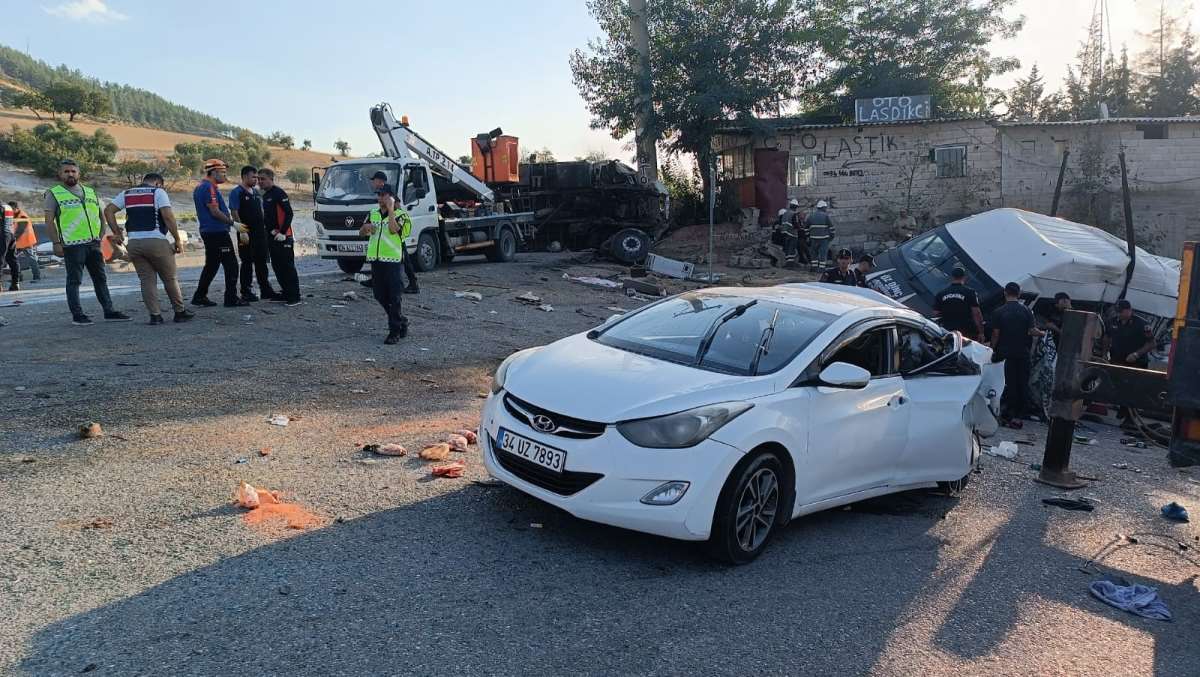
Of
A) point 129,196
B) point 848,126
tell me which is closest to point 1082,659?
point 129,196

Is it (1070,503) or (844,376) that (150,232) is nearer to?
(844,376)

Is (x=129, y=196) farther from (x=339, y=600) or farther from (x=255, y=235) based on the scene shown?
(x=339, y=600)

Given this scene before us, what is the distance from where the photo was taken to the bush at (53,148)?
122ft

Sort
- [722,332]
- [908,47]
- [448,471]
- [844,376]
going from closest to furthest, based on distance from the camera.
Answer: [844,376] < [722,332] < [448,471] < [908,47]

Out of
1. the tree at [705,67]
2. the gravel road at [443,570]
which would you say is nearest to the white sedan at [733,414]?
the gravel road at [443,570]

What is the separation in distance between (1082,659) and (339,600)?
11.2 ft

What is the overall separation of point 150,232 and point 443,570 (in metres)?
7.04

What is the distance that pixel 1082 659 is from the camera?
12.9 ft

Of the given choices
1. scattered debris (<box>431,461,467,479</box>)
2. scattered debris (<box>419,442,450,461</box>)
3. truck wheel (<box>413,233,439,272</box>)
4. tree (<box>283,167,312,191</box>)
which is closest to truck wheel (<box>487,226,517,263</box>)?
truck wheel (<box>413,233,439,272</box>)

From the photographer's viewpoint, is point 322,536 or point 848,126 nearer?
point 322,536

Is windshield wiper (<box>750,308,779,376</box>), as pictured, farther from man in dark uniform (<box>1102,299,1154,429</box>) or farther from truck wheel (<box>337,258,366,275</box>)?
truck wheel (<box>337,258,366,275</box>)

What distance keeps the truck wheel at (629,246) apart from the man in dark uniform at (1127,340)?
11.6 m

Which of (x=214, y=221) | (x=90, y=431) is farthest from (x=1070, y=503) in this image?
(x=214, y=221)

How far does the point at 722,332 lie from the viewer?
5.28 meters
